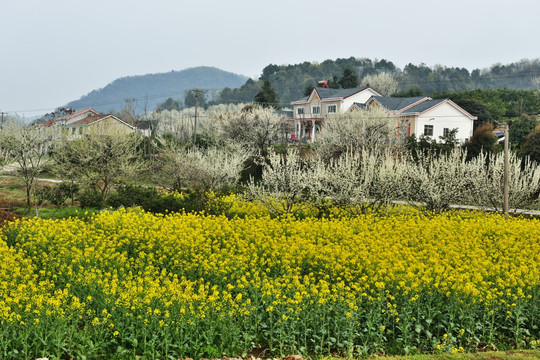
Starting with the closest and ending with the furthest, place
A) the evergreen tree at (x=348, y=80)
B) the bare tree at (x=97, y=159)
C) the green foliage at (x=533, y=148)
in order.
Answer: the bare tree at (x=97, y=159)
the green foliage at (x=533, y=148)
the evergreen tree at (x=348, y=80)

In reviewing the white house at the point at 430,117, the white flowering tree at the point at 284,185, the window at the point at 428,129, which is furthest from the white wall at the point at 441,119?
the white flowering tree at the point at 284,185

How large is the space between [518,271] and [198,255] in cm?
817

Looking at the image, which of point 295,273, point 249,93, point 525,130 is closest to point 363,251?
point 295,273

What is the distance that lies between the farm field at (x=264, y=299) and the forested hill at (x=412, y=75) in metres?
136

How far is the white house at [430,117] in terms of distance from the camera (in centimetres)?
5528

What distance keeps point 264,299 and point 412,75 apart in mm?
164108

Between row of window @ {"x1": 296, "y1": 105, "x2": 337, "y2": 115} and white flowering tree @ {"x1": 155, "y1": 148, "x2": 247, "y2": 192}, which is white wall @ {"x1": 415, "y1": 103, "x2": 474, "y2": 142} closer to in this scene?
row of window @ {"x1": 296, "y1": 105, "x2": 337, "y2": 115}

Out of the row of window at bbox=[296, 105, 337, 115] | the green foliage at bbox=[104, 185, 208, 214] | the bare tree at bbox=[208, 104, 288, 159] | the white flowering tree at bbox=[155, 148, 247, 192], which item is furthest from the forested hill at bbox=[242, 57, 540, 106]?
the green foliage at bbox=[104, 185, 208, 214]

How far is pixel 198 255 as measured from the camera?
13.8 meters

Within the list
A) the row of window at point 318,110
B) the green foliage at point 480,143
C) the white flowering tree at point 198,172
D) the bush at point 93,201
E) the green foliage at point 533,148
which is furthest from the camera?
the row of window at point 318,110

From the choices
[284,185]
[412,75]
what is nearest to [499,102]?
[284,185]

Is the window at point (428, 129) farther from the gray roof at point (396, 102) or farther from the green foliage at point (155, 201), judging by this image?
the green foliage at point (155, 201)

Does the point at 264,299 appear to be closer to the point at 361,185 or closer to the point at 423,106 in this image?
the point at 361,185

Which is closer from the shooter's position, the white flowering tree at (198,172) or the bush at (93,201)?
the bush at (93,201)
